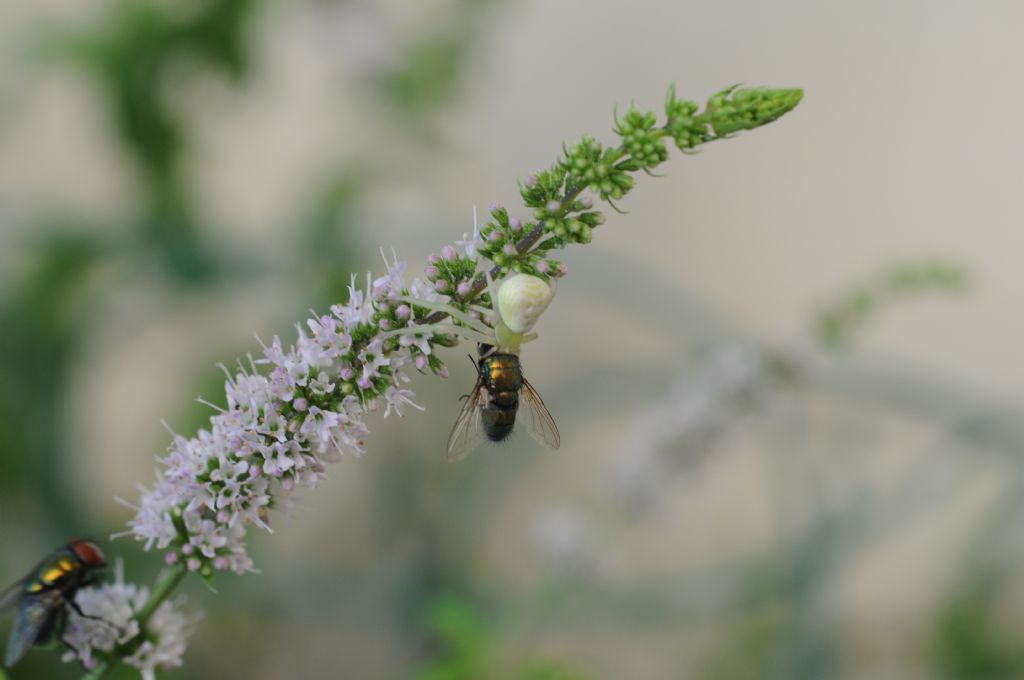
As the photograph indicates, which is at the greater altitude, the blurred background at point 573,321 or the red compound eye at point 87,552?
the blurred background at point 573,321

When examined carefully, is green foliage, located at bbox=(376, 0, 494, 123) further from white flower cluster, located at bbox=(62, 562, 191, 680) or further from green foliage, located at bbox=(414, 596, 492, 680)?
white flower cluster, located at bbox=(62, 562, 191, 680)

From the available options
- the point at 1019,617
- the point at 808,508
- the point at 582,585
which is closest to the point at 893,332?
the point at 1019,617

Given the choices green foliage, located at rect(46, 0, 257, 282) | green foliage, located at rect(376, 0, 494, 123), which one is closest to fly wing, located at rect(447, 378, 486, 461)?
green foliage, located at rect(376, 0, 494, 123)

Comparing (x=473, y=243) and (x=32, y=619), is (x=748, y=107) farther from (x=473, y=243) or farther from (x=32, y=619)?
(x=32, y=619)

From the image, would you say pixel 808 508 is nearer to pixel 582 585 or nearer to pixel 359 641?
pixel 582 585

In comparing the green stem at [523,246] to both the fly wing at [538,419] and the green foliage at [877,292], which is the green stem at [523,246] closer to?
the fly wing at [538,419]

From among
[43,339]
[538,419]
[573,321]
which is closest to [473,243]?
[538,419]

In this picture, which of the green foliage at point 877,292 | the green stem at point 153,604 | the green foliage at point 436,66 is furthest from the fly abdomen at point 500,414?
the green foliage at point 436,66
